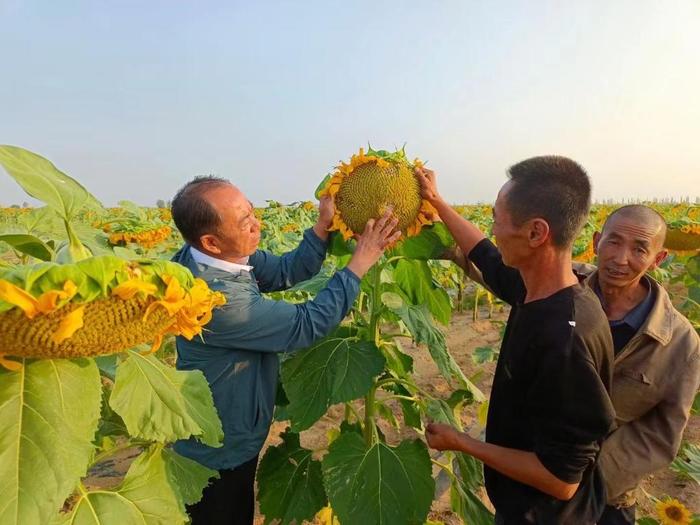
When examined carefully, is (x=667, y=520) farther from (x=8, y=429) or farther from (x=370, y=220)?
(x=8, y=429)

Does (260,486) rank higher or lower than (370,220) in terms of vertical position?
lower

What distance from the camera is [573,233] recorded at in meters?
1.53

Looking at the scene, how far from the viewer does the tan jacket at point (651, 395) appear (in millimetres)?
1869

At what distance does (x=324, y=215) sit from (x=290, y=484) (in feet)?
4.10

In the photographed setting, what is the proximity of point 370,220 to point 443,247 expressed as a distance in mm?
459

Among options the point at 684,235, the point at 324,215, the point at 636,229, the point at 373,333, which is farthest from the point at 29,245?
the point at 684,235

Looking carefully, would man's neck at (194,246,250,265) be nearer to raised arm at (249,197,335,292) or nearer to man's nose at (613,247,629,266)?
raised arm at (249,197,335,292)

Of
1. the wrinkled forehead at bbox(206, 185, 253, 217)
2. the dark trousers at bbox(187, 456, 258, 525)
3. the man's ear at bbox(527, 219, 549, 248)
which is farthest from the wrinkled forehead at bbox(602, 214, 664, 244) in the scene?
the dark trousers at bbox(187, 456, 258, 525)

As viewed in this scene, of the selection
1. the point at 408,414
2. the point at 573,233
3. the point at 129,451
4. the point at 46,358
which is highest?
the point at 573,233

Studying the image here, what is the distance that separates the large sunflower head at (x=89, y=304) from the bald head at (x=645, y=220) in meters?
1.80

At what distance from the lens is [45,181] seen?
1091mm

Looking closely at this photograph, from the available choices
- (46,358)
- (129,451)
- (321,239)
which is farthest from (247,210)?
(129,451)

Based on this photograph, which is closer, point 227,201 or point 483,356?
point 227,201

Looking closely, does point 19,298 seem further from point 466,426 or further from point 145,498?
point 466,426
